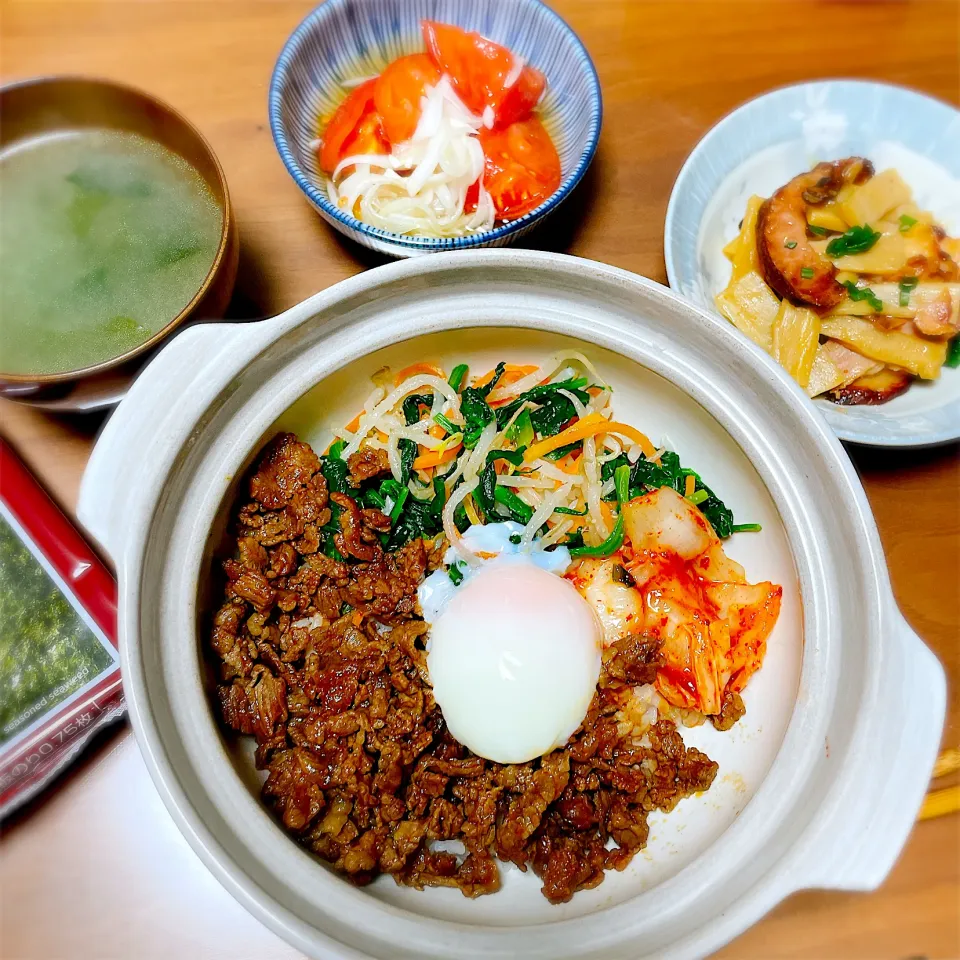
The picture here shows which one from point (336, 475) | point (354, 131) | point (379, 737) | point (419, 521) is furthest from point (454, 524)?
point (354, 131)

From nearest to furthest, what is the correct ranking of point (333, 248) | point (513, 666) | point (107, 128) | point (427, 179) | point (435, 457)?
1. point (513, 666)
2. point (435, 457)
3. point (107, 128)
4. point (427, 179)
5. point (333, 248)

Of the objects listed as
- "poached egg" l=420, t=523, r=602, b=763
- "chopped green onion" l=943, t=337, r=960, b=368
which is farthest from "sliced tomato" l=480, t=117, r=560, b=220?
"chopped green onion" l=943, t=337, r=960, b=368

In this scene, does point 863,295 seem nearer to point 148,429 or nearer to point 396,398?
point 396,398

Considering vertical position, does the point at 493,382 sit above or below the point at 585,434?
above

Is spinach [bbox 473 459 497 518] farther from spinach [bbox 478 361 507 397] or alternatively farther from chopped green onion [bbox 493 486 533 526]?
spinach [bbox 478 361 507 397]

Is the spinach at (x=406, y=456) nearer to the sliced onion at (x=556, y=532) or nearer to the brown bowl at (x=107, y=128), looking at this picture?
the sliced onion at (x=556, y=532)

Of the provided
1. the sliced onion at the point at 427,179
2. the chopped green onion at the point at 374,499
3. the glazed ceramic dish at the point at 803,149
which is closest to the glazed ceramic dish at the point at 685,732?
the chopped green onion at the point at 374,499

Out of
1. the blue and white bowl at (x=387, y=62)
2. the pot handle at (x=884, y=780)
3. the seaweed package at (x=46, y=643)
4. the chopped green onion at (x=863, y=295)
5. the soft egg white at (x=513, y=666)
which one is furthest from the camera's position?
the chopped green onion at (x=863, y=295)

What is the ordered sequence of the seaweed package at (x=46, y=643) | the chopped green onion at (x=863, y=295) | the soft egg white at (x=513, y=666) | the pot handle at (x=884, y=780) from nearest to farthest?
the pot handle at (x=884, y=780), the soft egg white at (x=513, y=666), the seaweed package at (x=46, y=643), the chopped green onion at (x=863, y=295)
